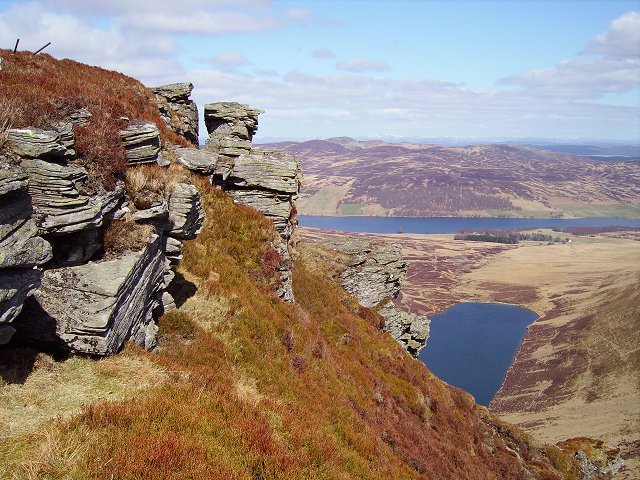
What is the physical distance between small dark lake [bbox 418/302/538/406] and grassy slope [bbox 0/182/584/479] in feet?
293

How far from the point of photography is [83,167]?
12.8 m

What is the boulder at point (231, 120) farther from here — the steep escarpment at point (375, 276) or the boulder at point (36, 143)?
the boulder at point (36, 143)

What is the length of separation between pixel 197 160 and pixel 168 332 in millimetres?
13392

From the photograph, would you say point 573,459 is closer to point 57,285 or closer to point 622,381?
point 57,285

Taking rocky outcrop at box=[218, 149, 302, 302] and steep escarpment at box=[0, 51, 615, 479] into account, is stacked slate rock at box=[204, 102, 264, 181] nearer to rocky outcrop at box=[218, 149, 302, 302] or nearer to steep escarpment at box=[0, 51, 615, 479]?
rocky outcrop at box=[218, 149, 302, 302]

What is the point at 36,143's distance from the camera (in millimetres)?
11289

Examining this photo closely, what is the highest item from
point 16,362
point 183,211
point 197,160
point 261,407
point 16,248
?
point 197,160

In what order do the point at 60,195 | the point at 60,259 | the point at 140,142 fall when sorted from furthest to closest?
the point at 140,142, the point at 60,259, the point at 60,195

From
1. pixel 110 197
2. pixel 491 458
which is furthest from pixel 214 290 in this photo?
pixel 491 458

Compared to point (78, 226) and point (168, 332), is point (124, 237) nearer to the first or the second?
point (78, 226)

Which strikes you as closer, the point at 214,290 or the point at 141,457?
the point at 141,457

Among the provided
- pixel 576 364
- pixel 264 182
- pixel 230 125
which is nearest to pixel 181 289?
pixel 264 182

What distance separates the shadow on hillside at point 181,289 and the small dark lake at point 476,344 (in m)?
107

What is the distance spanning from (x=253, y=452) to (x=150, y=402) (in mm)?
2680
